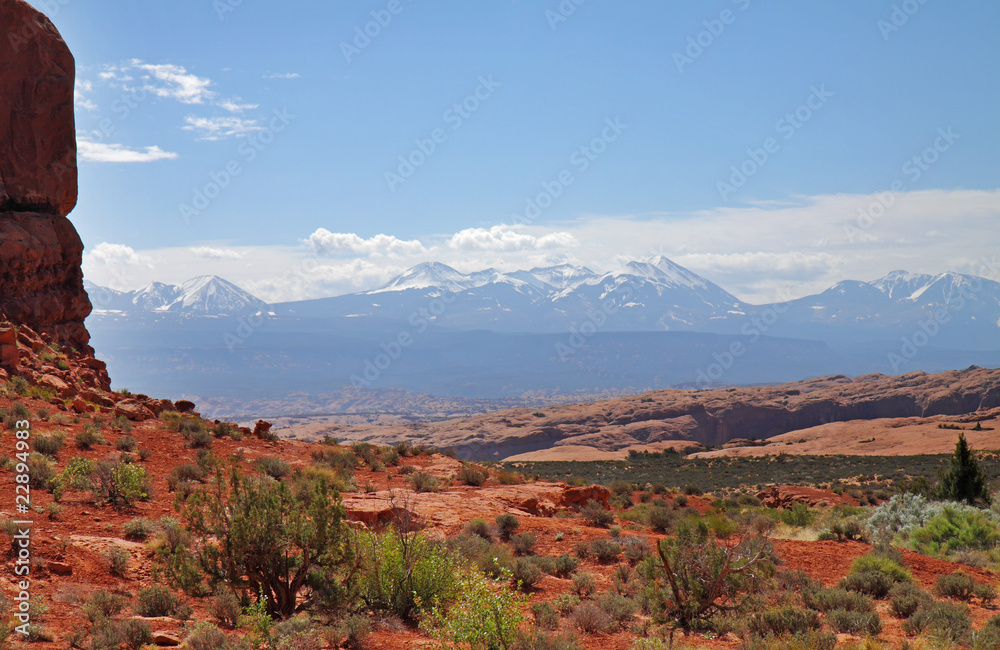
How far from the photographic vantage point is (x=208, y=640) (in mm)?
6070

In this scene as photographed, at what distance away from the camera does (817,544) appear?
42.7 feet

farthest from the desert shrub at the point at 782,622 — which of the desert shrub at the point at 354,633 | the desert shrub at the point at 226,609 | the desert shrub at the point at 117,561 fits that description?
the desert shrub at the point at 117,561

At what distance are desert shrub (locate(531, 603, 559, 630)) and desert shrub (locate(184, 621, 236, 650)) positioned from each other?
373 cm

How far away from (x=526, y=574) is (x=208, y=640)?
5073 mm

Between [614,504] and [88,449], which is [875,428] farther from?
[88,449]

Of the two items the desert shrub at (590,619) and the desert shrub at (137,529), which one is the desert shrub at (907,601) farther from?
the desert shrub at (137,529)

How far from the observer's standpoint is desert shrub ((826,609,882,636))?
763 centimetres

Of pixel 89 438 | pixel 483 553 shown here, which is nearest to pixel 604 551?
pixel 483 553

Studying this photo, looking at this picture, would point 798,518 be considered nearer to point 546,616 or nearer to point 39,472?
point 546,616

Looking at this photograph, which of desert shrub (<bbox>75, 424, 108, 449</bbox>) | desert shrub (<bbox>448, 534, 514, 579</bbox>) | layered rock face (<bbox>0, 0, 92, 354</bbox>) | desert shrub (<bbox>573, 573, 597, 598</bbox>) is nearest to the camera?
desert shrub (<bbox>573, 573, 597, 598</bbox>)

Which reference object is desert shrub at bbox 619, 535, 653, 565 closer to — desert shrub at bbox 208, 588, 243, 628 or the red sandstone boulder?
desert shrub at bbox 208, 588, 243, 628

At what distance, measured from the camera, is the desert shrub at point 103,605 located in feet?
22.0

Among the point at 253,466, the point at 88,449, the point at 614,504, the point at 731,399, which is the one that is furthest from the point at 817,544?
the point at 731,399

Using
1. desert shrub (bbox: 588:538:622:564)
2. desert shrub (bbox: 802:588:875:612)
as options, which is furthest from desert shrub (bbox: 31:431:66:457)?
desert shrub (bbox: 802:588:875:612)
